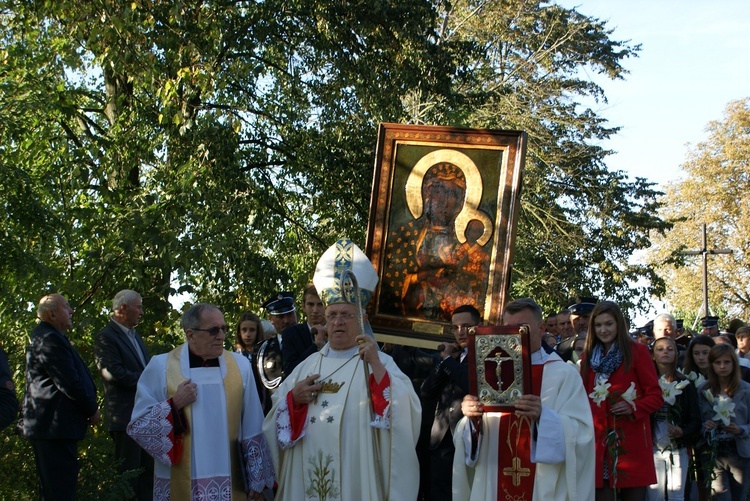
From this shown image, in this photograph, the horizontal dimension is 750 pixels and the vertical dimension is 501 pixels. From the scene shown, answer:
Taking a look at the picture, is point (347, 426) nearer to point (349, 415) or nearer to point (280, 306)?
point (349, 415)

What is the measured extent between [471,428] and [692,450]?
14.1 feet

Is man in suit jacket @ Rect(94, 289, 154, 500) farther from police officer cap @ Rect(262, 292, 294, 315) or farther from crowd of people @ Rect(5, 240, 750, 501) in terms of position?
police officer cap @ Rect(262, 292, 294, 315)

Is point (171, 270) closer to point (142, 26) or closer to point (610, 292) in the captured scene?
point (142, 26)

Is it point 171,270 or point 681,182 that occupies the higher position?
point 681,182

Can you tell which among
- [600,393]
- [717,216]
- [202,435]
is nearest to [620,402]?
[600,393]

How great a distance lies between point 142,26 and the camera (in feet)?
44.4

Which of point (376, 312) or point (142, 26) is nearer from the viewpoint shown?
point (376, 312)

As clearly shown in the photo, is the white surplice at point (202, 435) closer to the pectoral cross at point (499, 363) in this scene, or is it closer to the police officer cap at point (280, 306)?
the pectoral cross at point (499, 363)

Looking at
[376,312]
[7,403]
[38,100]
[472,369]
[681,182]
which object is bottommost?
[7,403]

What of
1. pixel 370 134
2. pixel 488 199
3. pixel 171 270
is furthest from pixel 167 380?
pixel 370 134

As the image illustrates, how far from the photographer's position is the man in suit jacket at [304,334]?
343 inches

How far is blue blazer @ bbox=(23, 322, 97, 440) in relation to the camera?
8258mm

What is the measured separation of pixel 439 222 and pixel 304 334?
6.48 feet

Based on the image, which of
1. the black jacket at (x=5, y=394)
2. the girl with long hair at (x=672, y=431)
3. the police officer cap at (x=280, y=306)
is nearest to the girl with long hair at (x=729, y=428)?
the girl with long hair at (x=672, y=431)
